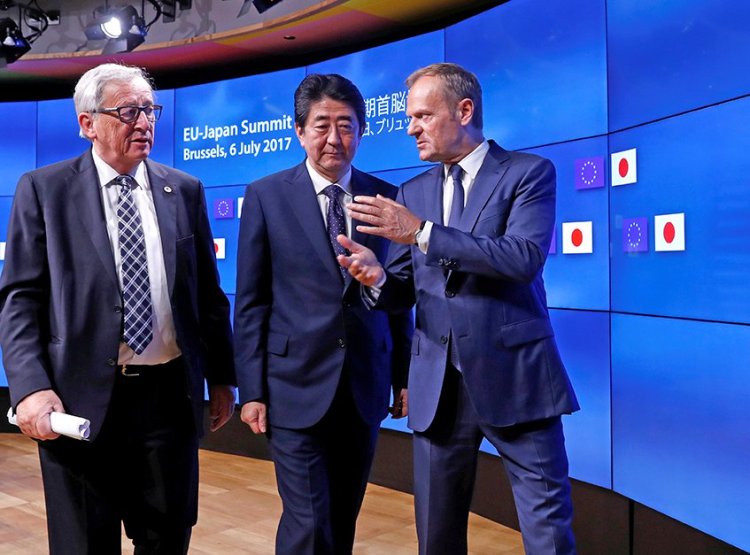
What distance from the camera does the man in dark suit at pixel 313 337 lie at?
91.4 inches

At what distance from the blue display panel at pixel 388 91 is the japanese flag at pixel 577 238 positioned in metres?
1.10

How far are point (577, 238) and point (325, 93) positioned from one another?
63.0 inches

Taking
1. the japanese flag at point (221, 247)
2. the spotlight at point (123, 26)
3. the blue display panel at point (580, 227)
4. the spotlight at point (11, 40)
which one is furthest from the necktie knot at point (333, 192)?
the spotlight at point (11, 40)

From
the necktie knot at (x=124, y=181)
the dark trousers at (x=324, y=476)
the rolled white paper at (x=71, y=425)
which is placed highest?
the necktie knot at (x=124, y=181)

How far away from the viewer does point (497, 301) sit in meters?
1.94

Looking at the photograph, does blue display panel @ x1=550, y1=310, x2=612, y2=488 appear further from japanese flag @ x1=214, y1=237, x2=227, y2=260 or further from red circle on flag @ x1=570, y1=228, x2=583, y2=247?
japanese flag @ x1=214, y1=237, x2=227, y2=260

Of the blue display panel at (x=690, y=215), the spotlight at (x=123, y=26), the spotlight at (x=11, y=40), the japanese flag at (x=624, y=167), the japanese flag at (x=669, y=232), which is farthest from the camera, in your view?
the spotlight at (x=11, y=40)

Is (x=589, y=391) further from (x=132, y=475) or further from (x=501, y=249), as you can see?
(x=132, y=475)

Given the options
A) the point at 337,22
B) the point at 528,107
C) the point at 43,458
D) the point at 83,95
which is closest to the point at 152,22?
the point at 337,22

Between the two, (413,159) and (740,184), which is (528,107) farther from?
(740,184)

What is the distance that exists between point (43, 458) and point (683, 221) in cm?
223

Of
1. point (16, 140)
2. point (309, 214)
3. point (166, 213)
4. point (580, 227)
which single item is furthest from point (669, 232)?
point (16, 140)

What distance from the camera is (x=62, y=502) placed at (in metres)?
2.00

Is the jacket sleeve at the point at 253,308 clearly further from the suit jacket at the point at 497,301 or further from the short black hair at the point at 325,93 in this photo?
the suit jacket at the point at 497,301
